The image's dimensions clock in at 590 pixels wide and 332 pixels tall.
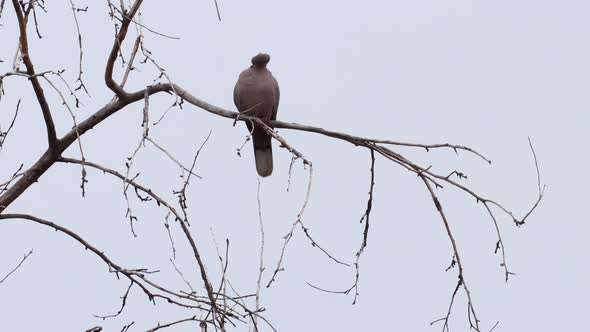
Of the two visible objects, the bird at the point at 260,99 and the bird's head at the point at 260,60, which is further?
the bird's head at the point at 260,60

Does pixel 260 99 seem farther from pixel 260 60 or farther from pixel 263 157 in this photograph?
pixel 263 157

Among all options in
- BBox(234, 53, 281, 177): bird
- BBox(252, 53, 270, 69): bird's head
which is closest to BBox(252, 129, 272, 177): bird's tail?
BBox(234, 53, 281, 177): bird

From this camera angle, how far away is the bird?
227 inches

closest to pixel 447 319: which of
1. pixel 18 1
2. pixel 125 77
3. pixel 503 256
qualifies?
pixel 503 256

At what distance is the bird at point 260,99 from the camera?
575 centimetres

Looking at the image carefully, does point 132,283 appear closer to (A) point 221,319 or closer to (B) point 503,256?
(A) point 221,319

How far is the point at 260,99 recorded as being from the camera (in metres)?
5.73

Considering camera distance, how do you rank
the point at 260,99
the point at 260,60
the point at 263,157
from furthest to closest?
the point at 263,157, the point at 260,60, the point at 260,99

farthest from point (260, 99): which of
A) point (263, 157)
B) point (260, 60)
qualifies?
point (263, 157)

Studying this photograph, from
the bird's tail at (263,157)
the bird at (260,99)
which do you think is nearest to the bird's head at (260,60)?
the bird at (260,99)

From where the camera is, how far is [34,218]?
14.0ft

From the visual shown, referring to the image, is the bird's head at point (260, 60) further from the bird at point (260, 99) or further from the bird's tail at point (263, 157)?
the bird's tail at point (263, 157)

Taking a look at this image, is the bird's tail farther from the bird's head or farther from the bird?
the bird's head

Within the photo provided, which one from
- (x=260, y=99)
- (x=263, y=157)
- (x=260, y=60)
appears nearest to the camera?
(x=260, y=99)
